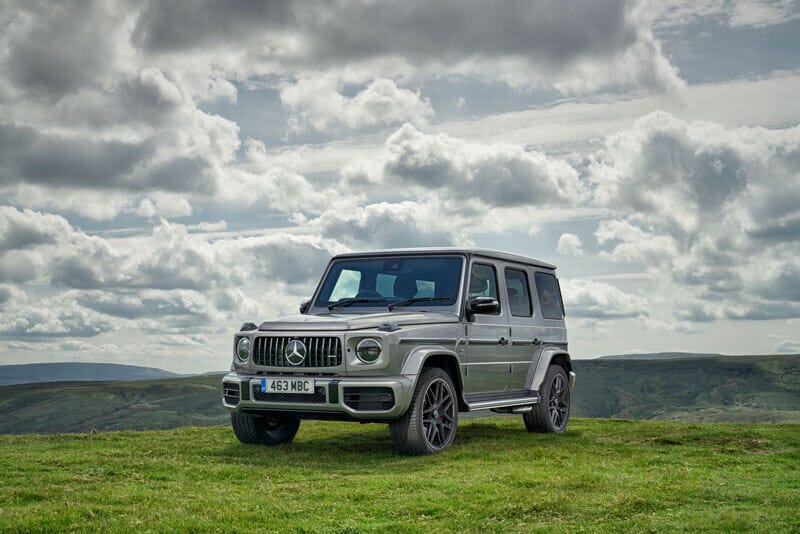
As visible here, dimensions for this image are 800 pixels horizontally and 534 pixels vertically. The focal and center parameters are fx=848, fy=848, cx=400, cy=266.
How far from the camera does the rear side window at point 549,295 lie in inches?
550

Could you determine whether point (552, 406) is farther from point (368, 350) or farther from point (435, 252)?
point (368, 350)

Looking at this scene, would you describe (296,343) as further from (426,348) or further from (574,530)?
(574,530)

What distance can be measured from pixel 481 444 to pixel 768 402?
205 m

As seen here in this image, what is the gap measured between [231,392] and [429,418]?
259 centimetres

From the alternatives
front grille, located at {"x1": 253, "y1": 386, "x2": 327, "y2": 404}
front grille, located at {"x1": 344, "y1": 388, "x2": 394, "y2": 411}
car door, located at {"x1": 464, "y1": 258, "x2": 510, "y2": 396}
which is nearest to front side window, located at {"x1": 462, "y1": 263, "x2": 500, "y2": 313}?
car door, located at {"x1": 464, "y1": 258, "x2": 510, "y2": 396}

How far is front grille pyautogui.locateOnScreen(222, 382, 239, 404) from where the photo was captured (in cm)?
1084

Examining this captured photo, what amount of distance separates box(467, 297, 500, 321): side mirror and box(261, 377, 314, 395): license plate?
2.45m

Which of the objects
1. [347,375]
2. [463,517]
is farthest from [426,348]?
[463,517]

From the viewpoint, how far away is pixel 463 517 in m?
6.80

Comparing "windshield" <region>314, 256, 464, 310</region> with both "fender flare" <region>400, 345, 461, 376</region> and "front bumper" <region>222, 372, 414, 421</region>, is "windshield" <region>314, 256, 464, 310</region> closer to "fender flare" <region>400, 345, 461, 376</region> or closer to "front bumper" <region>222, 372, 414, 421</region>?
"fender flare" <region>400, 345, 461, 376</region>

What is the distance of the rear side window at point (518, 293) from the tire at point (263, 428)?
3.71m

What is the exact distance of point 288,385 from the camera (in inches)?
406

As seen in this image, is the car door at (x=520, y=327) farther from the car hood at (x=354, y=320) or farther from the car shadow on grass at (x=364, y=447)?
the car hood at (x=354, y=320)

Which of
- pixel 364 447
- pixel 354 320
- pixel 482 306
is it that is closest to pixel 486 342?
pixel 482 306
